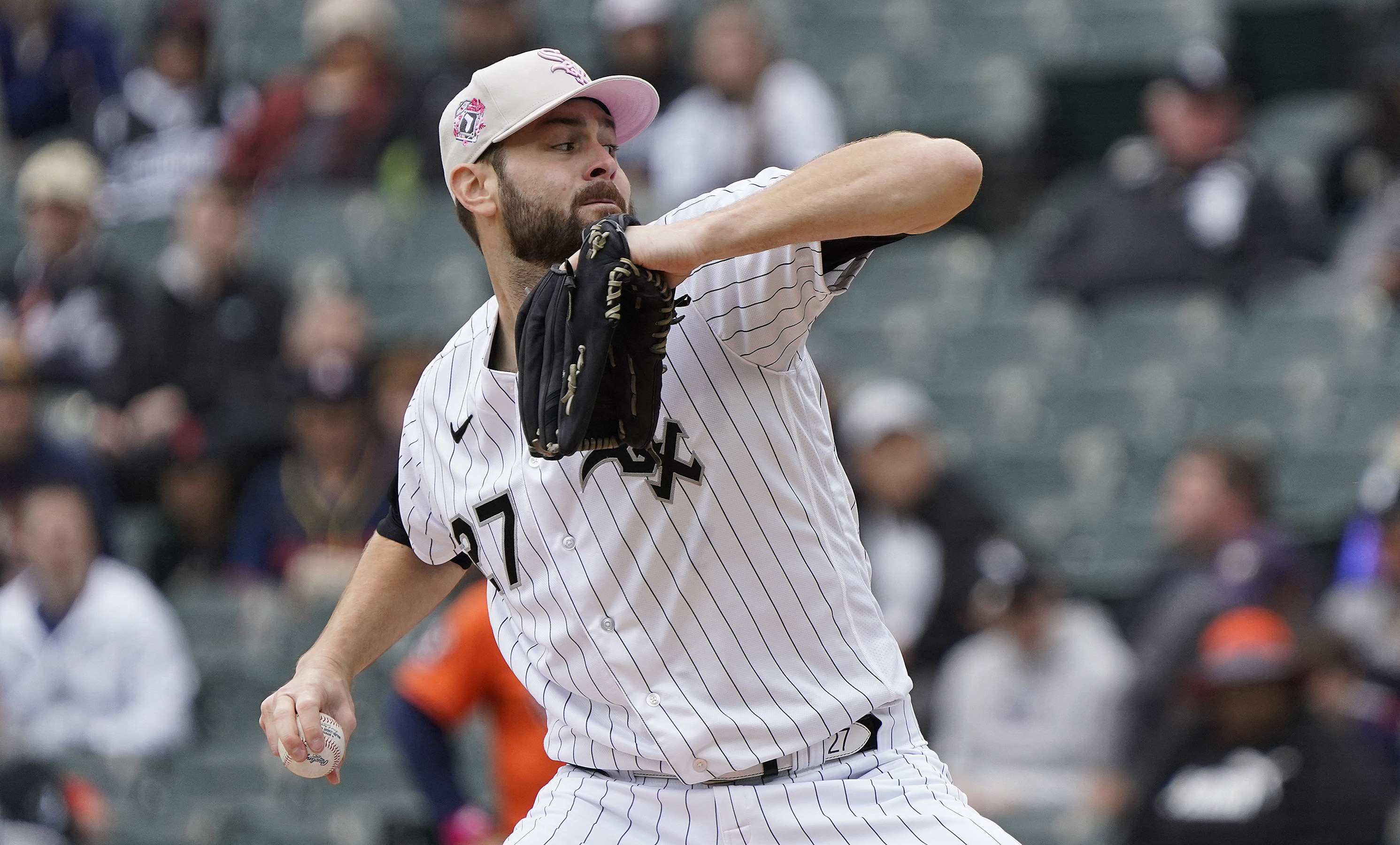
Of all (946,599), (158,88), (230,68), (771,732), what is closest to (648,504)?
(771,732)

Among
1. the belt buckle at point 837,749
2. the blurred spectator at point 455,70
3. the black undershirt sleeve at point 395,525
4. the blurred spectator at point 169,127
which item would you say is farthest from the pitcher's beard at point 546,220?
the blurred spectator at point 169,127

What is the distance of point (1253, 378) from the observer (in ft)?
25.1

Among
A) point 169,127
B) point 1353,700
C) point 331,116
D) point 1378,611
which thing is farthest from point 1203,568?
point 169,127

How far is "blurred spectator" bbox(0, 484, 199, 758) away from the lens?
6.98 metres

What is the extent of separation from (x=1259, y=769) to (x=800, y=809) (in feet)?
9.19

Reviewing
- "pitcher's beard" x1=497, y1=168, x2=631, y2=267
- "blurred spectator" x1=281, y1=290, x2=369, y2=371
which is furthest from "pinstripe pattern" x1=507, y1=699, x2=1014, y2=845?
"blurred spectator" x1=281, y1=290, x2=369, y2=371

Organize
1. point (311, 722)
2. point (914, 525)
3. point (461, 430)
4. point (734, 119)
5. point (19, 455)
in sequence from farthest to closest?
point (734, 119) → point (19, 455) → point (914, 525) → point (461, 430) → point (311, 722)

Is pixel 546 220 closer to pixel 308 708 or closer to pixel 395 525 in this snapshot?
pixel 395 525

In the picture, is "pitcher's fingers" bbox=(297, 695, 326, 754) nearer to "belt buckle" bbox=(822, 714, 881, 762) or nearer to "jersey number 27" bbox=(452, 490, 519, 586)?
"jersey number 27" bbox=(452, 490, 519, 586)

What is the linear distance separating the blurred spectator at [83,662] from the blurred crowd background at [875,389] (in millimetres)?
15

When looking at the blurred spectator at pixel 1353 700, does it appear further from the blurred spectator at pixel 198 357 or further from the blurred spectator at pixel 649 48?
the blurred spectator at pixel 198 357

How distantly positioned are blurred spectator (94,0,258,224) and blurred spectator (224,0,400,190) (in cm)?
20

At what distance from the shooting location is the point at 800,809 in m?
2.92

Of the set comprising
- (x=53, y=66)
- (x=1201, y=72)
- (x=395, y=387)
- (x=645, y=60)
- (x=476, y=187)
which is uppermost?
(x=476, y=187)
